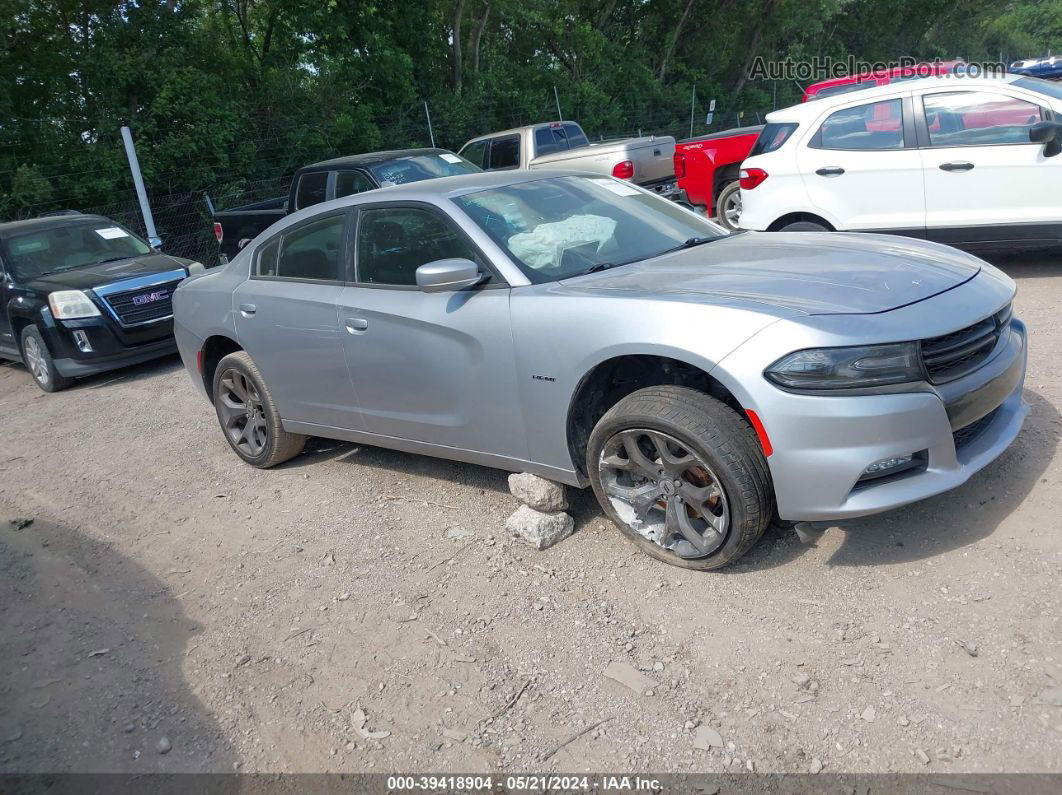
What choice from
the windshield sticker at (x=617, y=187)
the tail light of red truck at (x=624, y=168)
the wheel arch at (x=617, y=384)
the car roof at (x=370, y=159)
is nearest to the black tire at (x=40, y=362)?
the car roof at (x=370, y=159)

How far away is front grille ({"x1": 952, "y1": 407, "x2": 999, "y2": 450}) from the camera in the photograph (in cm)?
353

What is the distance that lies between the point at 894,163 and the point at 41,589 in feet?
22.5

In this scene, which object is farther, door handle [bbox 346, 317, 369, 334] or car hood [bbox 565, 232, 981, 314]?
door handle [bbox 346, 317, 369, 334]

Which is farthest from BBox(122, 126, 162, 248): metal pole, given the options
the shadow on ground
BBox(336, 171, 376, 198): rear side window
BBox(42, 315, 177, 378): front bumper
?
the shadow on ground

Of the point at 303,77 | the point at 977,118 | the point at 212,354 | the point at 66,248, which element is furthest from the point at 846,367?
the point at 303,77

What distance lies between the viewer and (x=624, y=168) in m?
11.1

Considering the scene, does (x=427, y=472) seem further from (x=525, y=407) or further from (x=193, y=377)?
(x=193, y=377)

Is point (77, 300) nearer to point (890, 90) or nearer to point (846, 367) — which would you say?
point (890, 90)

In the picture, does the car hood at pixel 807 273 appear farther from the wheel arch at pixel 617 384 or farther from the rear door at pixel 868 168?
the rear door at pixel 868 168

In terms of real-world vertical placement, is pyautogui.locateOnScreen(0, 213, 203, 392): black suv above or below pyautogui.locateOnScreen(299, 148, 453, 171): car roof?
below

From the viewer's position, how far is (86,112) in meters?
13.8

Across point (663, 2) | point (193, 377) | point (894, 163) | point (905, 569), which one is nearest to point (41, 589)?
point (193, 377)

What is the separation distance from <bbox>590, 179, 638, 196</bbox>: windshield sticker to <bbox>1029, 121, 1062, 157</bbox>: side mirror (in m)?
3.74

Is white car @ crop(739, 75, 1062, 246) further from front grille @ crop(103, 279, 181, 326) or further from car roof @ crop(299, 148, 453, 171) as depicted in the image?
front grille @ crop(103, 279, 181, 326)
